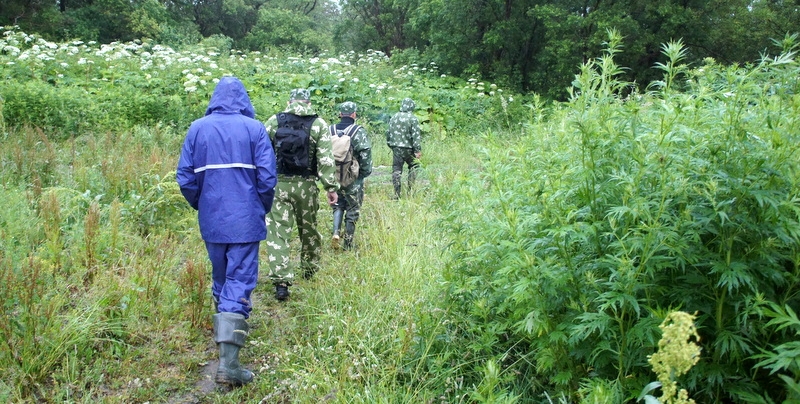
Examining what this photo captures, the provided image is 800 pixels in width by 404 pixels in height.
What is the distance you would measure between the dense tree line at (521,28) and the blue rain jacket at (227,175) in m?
17.0

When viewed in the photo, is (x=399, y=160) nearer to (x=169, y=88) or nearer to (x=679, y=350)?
(x=169, y=88)

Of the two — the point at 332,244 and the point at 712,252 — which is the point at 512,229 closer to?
the point at 712,252

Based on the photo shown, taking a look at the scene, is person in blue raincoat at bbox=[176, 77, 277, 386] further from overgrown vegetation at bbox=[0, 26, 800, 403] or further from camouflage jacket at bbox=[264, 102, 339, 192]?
camouflage jacket at bbox=[264, 102, 339, 192]

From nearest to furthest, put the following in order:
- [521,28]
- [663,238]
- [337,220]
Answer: [663,238]
[337,220]
[521,28]

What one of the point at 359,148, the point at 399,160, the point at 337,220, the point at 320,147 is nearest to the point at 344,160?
the point at 359,148

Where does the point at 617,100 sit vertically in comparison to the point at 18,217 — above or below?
above

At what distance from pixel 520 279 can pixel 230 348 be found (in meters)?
2.23

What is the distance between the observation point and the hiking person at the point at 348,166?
23.6 ft

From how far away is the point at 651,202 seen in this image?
2.72 meters

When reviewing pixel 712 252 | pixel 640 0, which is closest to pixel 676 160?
pixel 712 252

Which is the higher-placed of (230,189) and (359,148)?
(230,189)

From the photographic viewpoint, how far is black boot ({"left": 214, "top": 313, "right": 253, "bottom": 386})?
4074 millimetres

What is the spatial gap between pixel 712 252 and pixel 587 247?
0.61 metres

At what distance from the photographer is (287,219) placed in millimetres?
5762
